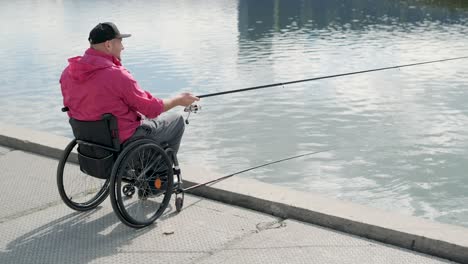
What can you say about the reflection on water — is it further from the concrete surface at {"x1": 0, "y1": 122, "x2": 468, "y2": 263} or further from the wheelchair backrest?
the wheelchair backrest

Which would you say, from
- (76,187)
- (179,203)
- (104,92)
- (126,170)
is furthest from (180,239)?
(76,187)

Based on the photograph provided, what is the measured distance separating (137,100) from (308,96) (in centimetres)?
772

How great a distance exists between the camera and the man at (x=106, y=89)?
4.27 m

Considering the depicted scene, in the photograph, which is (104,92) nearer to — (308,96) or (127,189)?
(127,189)

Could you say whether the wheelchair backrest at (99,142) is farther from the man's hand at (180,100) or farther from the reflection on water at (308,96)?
the reflection on water at (308,96)

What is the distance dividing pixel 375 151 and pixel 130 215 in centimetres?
449

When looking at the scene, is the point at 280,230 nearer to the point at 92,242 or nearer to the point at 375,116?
the point at 92,242

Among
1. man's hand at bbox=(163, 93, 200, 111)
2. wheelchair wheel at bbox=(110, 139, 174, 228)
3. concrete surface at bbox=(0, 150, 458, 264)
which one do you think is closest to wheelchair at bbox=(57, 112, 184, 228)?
wheelchair wheel at bbox=(110, 139, 174, 228)

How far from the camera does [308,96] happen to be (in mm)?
→ 11758

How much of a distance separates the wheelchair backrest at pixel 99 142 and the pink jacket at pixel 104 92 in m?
0.05

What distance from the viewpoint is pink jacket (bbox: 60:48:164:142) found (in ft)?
14.0

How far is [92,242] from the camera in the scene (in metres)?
4.23

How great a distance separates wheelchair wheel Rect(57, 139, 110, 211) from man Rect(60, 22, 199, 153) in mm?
407

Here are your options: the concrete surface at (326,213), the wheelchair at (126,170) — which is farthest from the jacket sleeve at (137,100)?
the concrete surface at (326,213)
